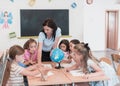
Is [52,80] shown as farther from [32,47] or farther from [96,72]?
[32,47]

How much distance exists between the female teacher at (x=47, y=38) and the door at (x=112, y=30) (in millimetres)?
7817

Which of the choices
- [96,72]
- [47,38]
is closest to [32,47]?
[47,38]

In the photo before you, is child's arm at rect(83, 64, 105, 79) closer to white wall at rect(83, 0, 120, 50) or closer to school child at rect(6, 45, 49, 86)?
school child at rect(6, 45, 49, 86)

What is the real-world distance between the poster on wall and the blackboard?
1.30ft

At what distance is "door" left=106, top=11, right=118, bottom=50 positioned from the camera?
1118 cm

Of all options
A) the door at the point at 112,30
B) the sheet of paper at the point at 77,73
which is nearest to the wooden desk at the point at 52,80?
the sheet of paper at the point at 77,73

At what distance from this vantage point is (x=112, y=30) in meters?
11.4

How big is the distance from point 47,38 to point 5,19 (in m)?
4.55

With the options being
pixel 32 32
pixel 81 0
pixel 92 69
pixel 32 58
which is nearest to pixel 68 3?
pixel 81 0

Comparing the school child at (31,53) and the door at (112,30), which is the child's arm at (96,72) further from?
the door at (112,30)

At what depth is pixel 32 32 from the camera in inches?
321

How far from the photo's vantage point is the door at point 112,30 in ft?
36.7

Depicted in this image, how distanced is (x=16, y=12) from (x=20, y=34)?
745mm

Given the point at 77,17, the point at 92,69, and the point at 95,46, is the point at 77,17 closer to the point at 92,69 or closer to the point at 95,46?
the point at 95,46
